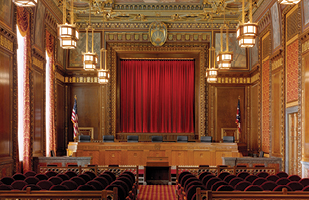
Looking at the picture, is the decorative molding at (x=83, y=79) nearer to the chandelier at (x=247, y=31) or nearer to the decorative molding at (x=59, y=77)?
the decorative molding at (x=59, y=77)

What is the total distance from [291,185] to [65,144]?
41.4 ft

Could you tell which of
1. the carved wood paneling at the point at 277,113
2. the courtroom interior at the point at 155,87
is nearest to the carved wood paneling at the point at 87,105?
the courtroom interior at the point at 155,87

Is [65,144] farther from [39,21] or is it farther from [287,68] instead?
[287,68]

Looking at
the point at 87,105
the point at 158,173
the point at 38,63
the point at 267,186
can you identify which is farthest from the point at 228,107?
the point at 267,186

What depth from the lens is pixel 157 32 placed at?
55.0ft

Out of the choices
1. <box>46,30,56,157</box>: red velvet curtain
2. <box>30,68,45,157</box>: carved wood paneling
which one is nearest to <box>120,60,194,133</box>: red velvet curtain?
<box>46,30,56,157</box>: red velvet curtain

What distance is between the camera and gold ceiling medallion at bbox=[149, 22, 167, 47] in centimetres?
1677

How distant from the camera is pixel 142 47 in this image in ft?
56.4

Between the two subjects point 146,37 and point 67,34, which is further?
point 146,37

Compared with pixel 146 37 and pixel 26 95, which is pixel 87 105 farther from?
pixel 26 95

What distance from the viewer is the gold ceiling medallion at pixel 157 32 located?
660 inches

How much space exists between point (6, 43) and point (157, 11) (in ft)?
27.7

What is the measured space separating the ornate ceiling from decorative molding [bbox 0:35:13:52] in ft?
18.7

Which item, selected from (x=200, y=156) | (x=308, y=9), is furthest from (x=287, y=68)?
(x=200, y=156)
